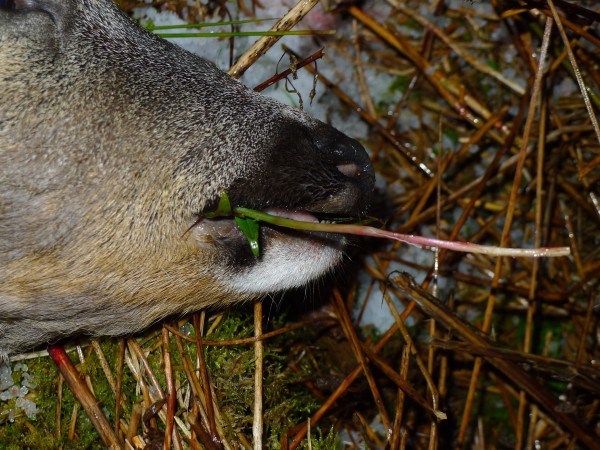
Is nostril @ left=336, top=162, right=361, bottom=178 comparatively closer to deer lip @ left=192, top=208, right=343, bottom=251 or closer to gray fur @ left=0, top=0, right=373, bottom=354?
gray fur @ left=0, top=0, right=373, bottom=354

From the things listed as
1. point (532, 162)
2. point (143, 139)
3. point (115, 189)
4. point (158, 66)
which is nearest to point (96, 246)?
point (115, 189)

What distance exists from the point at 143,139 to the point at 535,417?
2530 millimetres

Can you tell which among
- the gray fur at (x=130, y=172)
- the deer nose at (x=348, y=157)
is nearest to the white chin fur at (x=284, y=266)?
the gray fur at (x=130, y=172)

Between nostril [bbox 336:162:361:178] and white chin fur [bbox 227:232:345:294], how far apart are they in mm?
242

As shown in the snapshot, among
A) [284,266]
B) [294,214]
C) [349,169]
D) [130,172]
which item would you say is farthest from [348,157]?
[130,172]

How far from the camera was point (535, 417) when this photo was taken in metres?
3.47

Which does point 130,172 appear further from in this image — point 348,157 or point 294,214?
point 348,157

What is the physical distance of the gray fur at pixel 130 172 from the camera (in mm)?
1976

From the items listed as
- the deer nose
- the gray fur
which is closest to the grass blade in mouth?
the gray fur

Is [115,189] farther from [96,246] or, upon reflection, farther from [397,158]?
[397,158]

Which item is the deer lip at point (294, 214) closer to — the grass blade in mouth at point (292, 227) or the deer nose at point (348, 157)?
the grass blade in mouth at point (292, 227)

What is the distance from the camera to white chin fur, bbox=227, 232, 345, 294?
7.36 ft

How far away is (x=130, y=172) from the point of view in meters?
2.01

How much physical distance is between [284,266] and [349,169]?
1.28 ft
